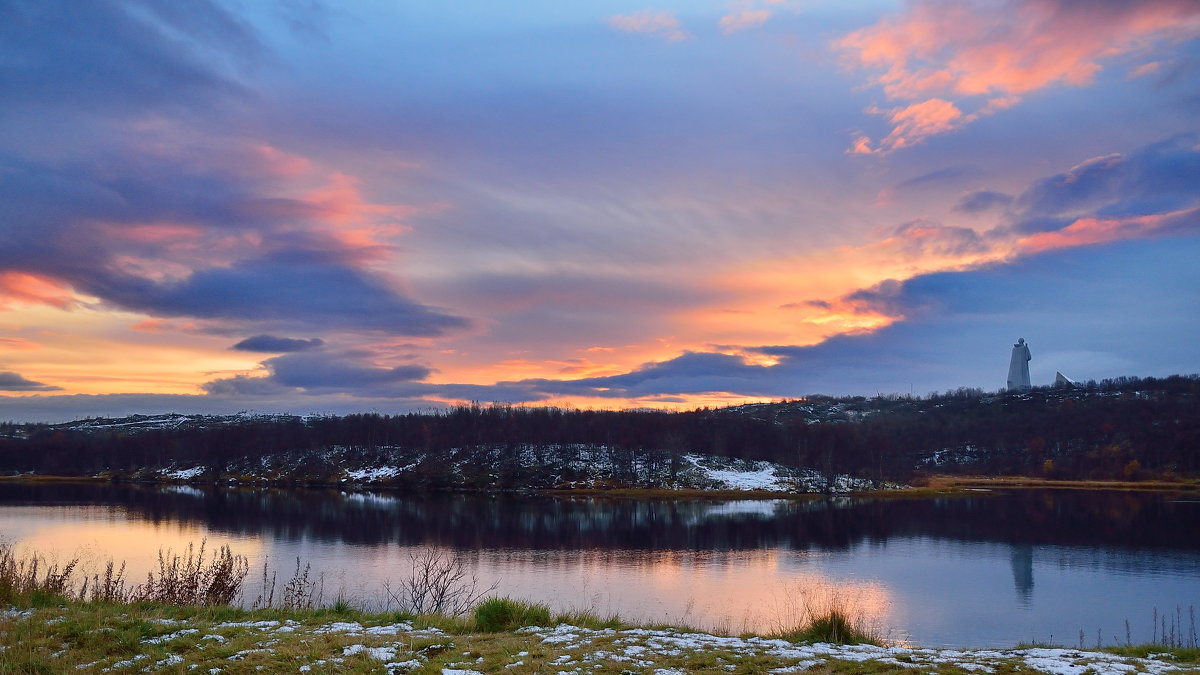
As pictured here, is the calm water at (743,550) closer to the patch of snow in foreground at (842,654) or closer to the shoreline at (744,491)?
the patch of snow in foreground at (842,654)

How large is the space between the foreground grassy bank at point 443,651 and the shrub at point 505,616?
0.03 m

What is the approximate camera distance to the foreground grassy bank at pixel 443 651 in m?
10.4

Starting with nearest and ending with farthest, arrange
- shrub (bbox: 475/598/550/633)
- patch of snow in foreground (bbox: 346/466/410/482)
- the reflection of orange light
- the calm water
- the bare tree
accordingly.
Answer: shrub (bbox: 475/598/550/633), the bare tree, the calm water, the reflection of orange light, patch of snow in foreground (bbox: 346/466/410/482)

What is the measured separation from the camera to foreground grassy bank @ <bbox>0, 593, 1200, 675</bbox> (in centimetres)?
1039

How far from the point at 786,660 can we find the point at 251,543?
4893 centimetres

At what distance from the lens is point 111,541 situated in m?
49.6

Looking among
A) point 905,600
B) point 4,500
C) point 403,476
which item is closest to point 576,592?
point 905,600

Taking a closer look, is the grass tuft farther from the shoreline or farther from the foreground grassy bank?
the shoreline

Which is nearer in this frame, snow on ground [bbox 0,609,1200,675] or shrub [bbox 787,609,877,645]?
snow on ground [bbox 0,609,1200,675]

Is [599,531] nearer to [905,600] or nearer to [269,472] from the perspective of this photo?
[905,600]

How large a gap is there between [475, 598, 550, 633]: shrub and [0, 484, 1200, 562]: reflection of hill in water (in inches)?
1525

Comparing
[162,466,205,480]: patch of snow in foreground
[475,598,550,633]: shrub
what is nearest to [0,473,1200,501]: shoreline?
[162,466,205,480]: patch of snow in foreground

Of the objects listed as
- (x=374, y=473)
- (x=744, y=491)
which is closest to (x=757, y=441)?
(x=744, y=491)

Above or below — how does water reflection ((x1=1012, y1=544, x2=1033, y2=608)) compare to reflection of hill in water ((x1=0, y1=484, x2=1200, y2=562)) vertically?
above
